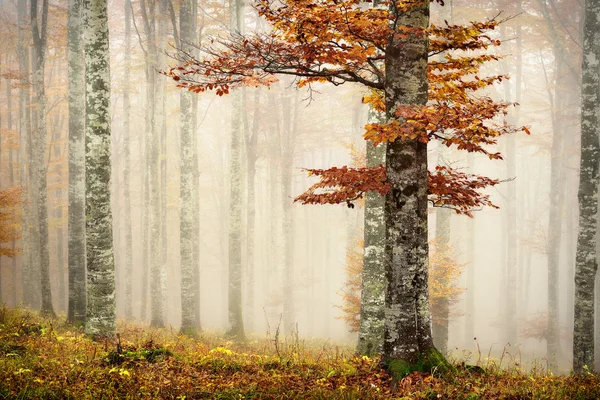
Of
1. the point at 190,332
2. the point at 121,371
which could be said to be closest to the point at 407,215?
the point at 121,371

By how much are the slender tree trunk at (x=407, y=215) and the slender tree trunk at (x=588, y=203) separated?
20.9 ft

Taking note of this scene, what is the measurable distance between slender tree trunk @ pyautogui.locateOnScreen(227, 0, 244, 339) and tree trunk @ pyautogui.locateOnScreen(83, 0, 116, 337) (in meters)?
6.05

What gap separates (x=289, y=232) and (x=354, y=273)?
9680 millimetres

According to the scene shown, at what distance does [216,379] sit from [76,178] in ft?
27.8

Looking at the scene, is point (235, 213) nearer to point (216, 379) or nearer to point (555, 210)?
point (216, 379)

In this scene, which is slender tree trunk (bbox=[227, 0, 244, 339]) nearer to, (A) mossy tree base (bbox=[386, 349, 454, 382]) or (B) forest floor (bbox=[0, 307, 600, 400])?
(B) forest floor (bbox=[0, 307, 600, 400])

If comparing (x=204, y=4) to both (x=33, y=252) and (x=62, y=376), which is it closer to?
(x=33, y=252)

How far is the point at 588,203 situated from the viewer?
1012 centimetres

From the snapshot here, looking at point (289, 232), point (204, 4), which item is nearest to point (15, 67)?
point (204, 4)

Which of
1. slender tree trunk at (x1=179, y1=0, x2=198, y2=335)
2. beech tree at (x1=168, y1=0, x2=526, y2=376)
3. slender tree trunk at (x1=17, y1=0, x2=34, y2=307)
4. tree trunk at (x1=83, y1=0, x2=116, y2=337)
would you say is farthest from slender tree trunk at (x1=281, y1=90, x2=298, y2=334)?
beech tree at (x1=168, y1=0, x2=526, y2=376)

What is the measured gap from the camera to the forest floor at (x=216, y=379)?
181 inches

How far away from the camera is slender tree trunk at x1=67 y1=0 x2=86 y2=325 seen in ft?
35.0

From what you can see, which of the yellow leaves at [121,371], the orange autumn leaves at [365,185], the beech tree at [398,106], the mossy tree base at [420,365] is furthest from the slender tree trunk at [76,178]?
the mossy tree base at [420,365]

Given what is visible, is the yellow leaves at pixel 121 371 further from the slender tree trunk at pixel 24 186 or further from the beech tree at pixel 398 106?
the slender tree trunk at pixel 24 186
